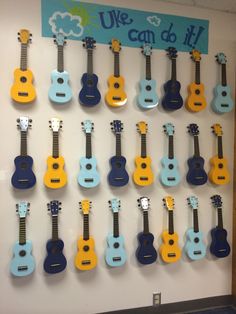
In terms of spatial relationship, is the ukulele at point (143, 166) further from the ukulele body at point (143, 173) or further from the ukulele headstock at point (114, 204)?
the ukulele headstock at point (114, 204)

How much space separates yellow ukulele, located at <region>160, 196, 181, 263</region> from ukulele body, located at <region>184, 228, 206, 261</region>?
101 millimetres

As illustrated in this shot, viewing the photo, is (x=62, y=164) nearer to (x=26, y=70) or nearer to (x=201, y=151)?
(x=26, y=70)

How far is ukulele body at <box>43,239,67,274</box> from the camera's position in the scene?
212 centimetres

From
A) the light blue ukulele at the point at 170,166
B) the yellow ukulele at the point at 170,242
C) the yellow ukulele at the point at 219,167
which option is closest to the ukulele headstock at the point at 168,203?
the yellow ukulele at the point at 170,242

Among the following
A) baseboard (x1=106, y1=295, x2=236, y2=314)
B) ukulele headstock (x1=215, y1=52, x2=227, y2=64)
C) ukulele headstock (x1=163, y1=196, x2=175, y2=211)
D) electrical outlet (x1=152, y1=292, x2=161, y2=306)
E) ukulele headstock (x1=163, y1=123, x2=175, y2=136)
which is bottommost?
baseboard (x1=106, y1=295, x2=236, y2=314)

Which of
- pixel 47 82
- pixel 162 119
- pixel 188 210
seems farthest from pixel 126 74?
pixel 188 210

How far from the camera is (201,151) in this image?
2465mm

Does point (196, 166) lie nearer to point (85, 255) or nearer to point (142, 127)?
point (142, 127)

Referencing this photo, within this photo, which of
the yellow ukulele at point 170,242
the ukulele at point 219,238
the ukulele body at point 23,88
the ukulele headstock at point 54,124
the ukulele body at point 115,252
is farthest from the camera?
the ukulele at point 219,238

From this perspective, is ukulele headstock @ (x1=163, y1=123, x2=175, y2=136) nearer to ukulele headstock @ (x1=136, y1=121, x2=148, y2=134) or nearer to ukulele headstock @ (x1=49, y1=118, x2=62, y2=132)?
ukulele headstock @ (x1=136, y1=121, x2=148, y2=134)

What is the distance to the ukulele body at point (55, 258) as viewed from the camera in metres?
2.12

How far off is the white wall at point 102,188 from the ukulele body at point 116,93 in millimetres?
65

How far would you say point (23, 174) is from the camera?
6.73ft

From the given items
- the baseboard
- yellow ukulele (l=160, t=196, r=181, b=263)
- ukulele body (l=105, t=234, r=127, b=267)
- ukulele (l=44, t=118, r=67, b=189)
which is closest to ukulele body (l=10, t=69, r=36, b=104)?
ukulele (l=44, t=118, r=67, b=189)
